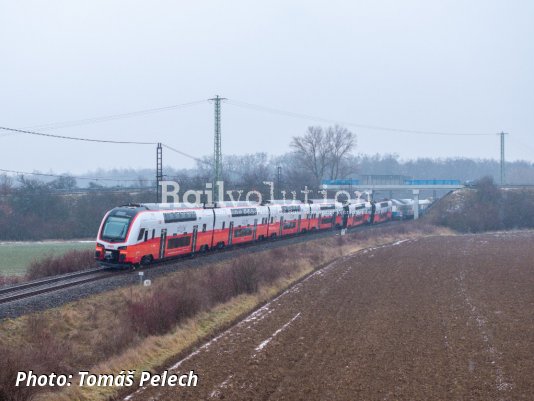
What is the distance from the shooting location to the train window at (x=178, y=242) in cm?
2989

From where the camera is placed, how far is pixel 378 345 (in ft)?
55.4

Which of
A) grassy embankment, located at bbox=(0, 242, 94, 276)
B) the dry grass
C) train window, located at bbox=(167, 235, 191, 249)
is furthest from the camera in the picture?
grassy embankment, located at bbox=(0, 242, 94, 276)

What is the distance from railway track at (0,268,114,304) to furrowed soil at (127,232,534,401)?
7.30 m

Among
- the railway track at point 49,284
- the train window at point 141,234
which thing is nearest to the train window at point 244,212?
the train window at point 141,234

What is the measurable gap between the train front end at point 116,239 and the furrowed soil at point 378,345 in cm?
720

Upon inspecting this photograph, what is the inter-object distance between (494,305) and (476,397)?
38.1 feet

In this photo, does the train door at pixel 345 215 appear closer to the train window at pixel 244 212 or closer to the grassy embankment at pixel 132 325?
the train window at pixel 244 212

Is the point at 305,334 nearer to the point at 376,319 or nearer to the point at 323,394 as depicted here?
the point at 376,319

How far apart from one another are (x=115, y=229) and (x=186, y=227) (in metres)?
5.38

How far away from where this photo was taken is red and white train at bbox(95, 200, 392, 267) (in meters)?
26.6

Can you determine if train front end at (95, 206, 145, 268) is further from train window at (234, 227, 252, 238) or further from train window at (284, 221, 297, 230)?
train window at (284, 221, 297, 230)

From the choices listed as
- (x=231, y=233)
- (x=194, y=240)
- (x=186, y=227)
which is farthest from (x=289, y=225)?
(x=186, y=227)

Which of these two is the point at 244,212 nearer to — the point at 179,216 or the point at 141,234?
the point at 179,216

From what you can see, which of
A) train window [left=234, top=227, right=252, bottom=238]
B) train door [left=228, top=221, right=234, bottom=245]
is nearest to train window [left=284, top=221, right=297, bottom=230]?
train window [left=234, top=227, right=252, bottom=238]
